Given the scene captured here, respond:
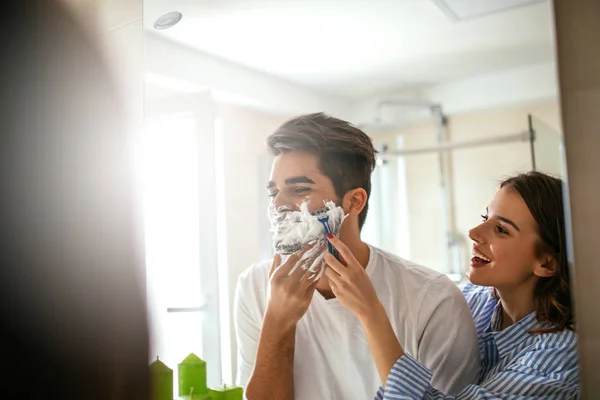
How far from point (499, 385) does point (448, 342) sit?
12 cm

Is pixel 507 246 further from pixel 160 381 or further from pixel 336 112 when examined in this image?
pixel 336 112

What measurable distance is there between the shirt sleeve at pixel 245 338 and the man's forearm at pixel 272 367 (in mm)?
88

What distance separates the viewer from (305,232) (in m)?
0.87

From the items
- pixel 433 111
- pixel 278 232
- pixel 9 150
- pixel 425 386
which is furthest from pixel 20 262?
pixel 433 111

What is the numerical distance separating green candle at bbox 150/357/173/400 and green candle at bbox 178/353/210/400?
99mm

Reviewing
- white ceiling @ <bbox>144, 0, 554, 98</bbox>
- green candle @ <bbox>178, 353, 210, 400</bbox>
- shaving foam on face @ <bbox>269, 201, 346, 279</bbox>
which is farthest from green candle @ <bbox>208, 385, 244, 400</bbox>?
white ceiling @ <bbox>144, 0, 554, 98</bbox>

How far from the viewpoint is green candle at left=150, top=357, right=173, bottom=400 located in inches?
25.8

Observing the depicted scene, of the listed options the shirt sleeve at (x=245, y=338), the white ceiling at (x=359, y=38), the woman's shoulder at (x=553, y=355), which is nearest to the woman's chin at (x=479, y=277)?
the woman's shoulder at (x=553, y=355)

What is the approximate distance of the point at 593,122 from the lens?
1.50ft

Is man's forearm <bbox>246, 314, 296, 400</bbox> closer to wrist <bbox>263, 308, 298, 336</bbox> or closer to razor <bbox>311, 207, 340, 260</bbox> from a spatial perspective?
wrist <bbox>263, 308, 298, 336</bbox>

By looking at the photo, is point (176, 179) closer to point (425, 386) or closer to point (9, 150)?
point (9, 150)

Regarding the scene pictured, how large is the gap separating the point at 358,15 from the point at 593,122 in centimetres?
109

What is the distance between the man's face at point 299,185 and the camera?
2.97ft

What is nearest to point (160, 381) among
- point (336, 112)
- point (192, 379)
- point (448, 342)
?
point (192, 379)
